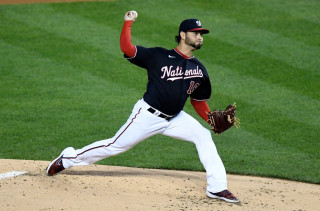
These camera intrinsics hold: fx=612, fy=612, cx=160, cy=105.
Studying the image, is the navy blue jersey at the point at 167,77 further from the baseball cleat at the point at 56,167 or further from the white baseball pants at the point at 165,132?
the baseball cleat at the point at 56,167

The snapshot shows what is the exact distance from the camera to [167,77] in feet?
19.1

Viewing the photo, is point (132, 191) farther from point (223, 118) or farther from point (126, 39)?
point (126, 39)

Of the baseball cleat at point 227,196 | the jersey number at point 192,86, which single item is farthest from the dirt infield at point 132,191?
the jersey number at point 192,86

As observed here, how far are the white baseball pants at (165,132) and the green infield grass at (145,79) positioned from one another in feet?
3.50

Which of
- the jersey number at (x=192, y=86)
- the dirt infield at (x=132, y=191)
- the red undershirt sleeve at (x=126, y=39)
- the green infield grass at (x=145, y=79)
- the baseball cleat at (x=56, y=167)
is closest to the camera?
the dirt infield at (x=132, y=191)

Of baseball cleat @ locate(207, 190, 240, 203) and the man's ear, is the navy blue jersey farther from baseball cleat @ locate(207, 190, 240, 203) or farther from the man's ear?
baseball cleat @ locate(207, 190, 240, 203)

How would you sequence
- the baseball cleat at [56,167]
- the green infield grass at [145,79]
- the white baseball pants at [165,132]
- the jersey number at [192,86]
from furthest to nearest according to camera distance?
1. the green infield grass at [145,79]
2. the baseball cleat at [56,167]
3. the jersey number at [192,86]
4. the white baseball pants at [165,132]

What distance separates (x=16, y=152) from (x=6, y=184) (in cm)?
138

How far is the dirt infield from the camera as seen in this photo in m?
5.51

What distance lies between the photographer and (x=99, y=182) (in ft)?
20.1

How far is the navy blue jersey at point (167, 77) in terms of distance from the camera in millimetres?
5801

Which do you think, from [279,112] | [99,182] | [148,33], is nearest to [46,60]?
[148,33]

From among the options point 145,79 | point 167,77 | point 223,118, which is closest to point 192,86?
point 167,77

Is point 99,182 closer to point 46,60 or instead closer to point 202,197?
point 202,197
